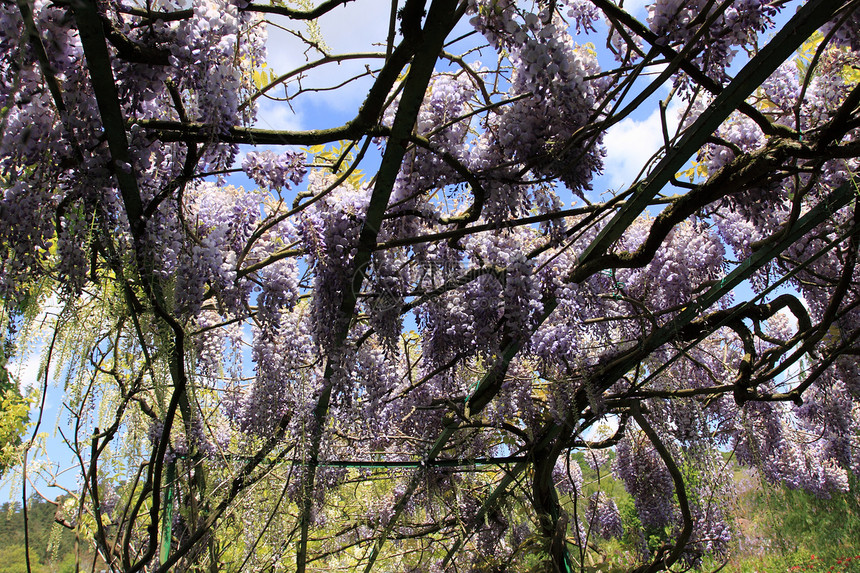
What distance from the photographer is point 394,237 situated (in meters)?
2.00

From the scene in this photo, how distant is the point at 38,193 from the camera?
1.45 meters

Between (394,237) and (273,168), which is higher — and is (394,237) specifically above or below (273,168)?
below

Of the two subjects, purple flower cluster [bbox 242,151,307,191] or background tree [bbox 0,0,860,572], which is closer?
background tree [bbox 0,0,860,572]

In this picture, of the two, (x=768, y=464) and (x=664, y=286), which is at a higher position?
(x=664, y=286)

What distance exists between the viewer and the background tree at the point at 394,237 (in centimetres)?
137

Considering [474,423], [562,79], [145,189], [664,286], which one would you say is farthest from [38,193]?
[664,286]

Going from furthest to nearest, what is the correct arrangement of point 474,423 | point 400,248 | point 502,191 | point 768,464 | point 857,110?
point 768,464, point 474,423, point 400,248, point 502,191, point 857,110

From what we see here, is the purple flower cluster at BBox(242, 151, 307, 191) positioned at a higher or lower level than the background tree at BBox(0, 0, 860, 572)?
higher

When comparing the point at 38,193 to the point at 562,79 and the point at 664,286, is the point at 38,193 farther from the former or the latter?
the point at 664,286

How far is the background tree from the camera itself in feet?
4.49

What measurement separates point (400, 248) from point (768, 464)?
18.0 ft

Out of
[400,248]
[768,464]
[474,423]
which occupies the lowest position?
[768,464]

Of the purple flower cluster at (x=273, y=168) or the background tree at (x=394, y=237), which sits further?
the purple flower cluster at (x=273, y=168)

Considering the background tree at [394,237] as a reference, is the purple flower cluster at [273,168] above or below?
above
